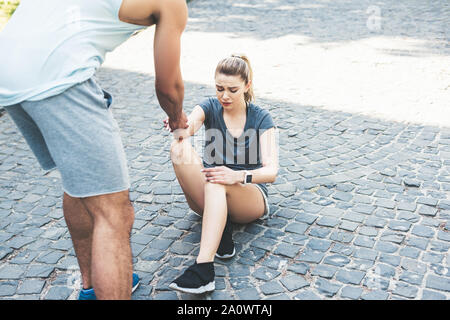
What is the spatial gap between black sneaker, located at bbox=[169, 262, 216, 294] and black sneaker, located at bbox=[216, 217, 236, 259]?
0.30m

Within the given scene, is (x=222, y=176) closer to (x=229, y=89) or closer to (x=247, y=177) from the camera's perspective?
(x=247, y=177)

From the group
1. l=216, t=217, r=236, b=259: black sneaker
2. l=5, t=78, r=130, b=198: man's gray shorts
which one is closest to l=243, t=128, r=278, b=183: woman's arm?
l=216, t=217, r=236, b=259: black sneaker

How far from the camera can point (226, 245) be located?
303 cm

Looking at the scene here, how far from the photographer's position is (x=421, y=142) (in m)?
4.58

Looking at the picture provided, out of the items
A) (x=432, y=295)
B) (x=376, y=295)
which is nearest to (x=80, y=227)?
(x=376, y=295)

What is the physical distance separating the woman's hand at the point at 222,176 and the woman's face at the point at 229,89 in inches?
18.8

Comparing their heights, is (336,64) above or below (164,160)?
above

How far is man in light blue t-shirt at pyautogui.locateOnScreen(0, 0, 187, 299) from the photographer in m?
1.98

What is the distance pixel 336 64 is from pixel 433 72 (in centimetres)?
126

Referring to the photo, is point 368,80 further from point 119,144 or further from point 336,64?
point 119,144

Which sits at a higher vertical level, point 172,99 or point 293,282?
point 172,99

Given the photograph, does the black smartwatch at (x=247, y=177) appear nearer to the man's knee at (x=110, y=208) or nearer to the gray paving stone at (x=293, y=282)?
the gray paving stone at (x=293, y=282)

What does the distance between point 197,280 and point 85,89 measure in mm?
1219

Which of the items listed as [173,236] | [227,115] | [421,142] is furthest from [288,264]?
[421,142]
